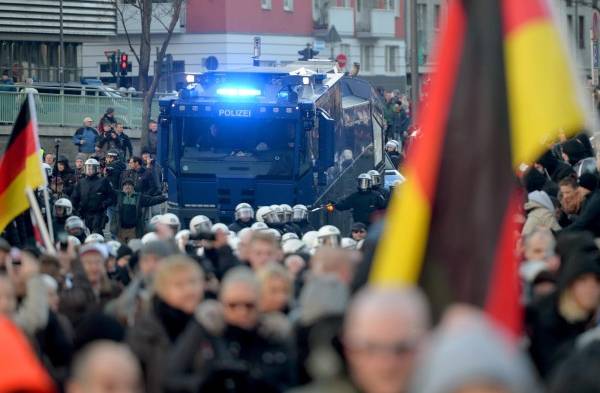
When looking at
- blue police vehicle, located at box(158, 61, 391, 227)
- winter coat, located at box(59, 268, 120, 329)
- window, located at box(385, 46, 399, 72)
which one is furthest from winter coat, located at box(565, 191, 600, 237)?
window, located at box(385, 46, 399, 72)

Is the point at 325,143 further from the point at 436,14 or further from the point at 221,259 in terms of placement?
the point at 436,14

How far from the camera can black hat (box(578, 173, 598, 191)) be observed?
1803 centimetres

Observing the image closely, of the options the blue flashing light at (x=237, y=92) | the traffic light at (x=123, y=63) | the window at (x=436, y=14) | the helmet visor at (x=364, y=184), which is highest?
the window at (x=436, y=14)

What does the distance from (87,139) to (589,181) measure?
1982 cm

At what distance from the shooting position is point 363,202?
1016 inches

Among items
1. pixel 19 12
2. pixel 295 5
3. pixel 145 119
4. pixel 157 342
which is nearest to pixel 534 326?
pixel 157 342

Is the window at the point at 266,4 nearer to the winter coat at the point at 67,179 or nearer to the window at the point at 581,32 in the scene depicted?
the window at the point at 581,32

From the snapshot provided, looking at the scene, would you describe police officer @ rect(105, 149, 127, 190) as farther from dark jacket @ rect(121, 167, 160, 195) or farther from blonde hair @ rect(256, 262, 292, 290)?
blonde hair @ rect(256, 262, 292, 290)

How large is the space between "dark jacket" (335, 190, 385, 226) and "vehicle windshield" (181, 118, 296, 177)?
157 centimetres

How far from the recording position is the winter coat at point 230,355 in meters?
7.91

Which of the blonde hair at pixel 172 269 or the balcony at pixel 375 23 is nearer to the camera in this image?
the blonde hair at pixel 172 269

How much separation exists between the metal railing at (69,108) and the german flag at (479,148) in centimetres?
3414

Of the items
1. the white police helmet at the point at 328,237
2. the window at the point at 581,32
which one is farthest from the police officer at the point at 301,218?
the window at the point at 581,32

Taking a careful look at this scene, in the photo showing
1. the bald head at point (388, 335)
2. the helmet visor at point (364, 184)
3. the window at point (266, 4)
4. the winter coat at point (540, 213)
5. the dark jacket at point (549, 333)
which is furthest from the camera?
the window at point (266, 4)
